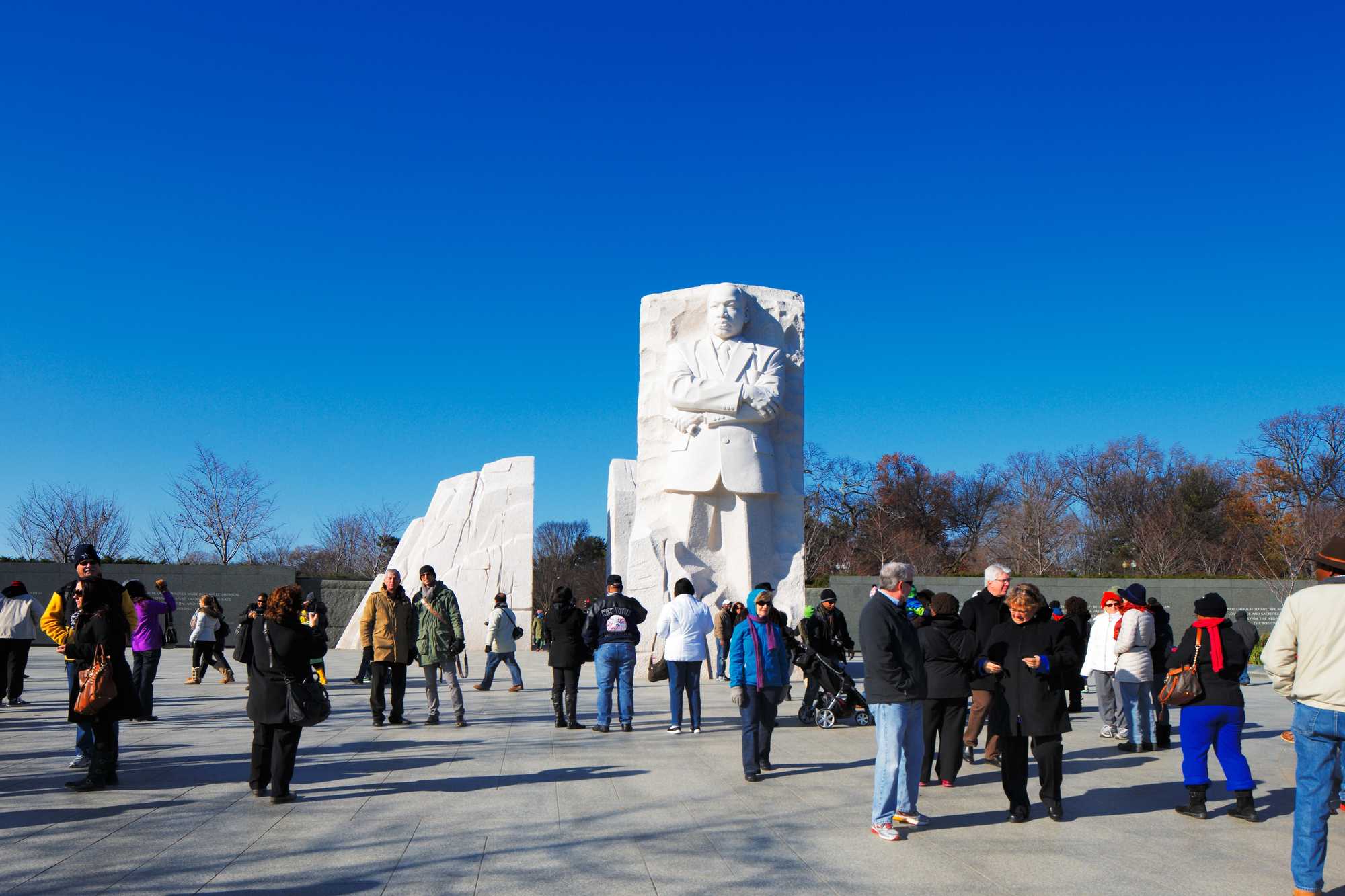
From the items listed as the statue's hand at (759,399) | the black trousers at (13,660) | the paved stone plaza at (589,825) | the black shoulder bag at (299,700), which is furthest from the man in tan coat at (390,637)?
the statue's hand at (759,399)

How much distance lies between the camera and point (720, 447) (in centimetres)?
1350

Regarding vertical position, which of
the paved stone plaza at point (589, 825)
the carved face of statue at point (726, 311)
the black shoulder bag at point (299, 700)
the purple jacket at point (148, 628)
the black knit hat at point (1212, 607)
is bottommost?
the paved stone plaza at point (589, 825)

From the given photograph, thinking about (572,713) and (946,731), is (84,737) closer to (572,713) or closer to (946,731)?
(572,713)

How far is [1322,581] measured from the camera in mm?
4250

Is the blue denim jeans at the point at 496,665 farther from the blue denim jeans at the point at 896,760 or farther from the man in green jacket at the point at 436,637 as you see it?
the blue denim jeans at the point at 896,760

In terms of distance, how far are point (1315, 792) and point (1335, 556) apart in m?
1.08

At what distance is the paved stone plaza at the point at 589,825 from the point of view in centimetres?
421

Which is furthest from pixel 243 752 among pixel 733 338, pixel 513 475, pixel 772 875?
pixel 513 475

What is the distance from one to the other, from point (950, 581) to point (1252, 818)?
64.4 ft

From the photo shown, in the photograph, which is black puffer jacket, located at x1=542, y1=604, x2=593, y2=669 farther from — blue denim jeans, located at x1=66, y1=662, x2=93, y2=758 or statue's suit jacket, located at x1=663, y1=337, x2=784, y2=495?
statue's suit jacket, located at x1=663, y1=337, x2=784, y2=495

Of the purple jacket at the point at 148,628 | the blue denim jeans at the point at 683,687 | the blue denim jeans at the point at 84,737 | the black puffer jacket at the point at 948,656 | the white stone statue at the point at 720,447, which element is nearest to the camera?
the blue denim jeans at the point at 84,737

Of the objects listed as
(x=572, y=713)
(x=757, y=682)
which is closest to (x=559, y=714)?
(x=572, y=713)

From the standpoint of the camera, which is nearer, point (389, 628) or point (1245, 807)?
point (1245, 807)

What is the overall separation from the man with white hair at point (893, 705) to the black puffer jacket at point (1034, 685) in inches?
28.5
